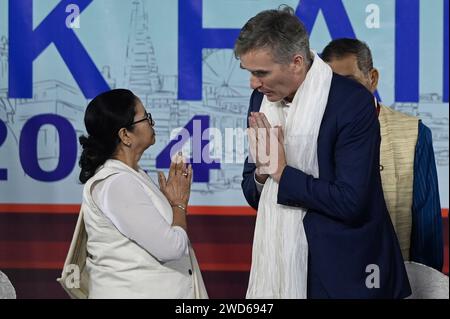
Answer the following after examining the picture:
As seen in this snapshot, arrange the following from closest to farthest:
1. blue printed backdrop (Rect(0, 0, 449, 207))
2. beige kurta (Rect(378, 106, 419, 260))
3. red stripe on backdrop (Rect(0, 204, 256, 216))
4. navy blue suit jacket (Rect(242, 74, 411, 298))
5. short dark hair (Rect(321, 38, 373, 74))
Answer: navy blue suit jacket (Rect(242, 74, 411, 298)), beige kurta (Rect(378, 106, 419, 260)), short dark hair (Rect(321, 38, 373, 74)), blue printed backdrop (Rect(0, 0, 449, 207)), red stripe on backdrop (Rect(0, 204, 256, 216))

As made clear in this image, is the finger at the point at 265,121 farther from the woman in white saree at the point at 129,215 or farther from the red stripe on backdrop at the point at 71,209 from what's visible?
the red stripe on backdrop at the point at 71,209

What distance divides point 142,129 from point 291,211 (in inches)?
19.1

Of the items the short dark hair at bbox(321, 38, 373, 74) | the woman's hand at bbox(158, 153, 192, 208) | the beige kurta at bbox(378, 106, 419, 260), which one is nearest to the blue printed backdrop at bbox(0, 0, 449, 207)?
the short dark hair at bbox(321, 38, 373, 74)

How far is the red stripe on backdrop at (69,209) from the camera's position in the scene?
3.43m

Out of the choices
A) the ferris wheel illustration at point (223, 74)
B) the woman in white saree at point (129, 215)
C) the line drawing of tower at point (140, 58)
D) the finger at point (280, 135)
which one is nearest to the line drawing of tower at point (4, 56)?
the line drawing of tower at point (140, 58)

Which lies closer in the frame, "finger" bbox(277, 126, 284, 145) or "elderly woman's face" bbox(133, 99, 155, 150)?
"finger" bbox(277, 126, 284, 145)

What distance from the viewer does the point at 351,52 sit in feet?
9.34

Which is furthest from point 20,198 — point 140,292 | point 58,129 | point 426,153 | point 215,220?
point 426,153

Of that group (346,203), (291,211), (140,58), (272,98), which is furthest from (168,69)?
(346,203)

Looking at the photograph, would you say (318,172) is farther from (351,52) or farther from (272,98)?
(351,52)

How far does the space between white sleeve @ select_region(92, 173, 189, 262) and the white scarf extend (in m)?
0.21

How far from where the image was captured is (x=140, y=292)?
230 centimetres

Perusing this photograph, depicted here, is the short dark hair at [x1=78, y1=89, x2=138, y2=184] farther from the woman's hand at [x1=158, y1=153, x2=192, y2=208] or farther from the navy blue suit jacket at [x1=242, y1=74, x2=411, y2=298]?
the navy blue suit jacket at [x1=242, y1=74, x2=411, y2=298]

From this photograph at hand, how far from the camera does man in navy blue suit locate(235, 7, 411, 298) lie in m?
2.11
